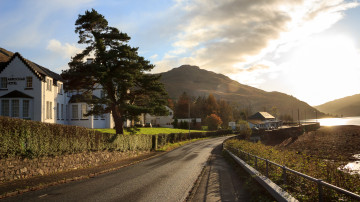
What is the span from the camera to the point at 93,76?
30.8 metres

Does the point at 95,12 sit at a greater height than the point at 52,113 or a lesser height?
greater

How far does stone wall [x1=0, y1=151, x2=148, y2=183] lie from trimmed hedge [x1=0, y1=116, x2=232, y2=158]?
34 centimetres

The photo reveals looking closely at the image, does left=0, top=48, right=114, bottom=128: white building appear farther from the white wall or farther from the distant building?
the distant building

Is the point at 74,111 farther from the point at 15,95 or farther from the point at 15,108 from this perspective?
the point at 15,95

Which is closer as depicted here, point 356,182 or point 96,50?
point 356,182

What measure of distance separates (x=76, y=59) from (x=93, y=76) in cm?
295

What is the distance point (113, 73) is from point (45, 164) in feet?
47.9

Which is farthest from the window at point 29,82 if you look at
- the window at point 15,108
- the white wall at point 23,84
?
the window at point 15,108

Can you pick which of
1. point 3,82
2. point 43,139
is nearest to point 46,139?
point 43,139

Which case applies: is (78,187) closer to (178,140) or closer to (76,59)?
(76,59)

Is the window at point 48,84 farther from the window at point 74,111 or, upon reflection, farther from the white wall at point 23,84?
the window at point 74,111

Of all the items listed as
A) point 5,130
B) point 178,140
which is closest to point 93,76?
point 5,130

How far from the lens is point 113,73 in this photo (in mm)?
29609

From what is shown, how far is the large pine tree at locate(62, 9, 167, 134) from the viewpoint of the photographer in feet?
96.0
